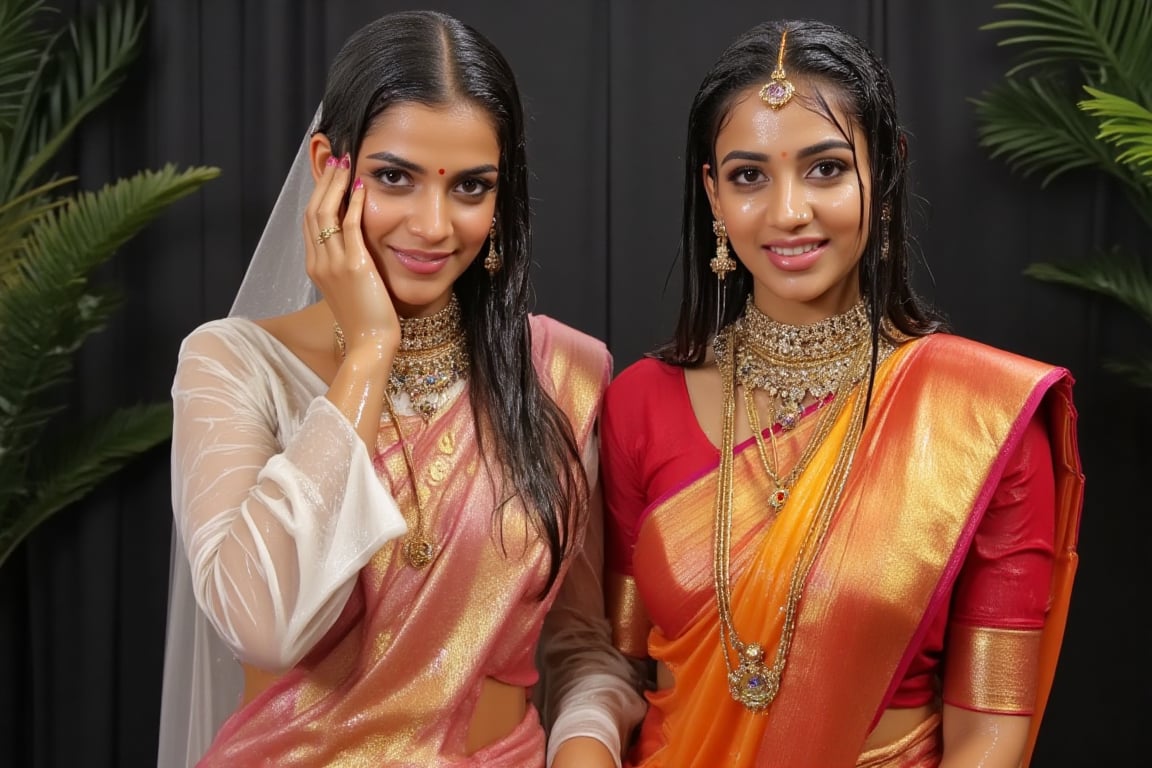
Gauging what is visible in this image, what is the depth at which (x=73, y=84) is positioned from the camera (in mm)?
→ 2980

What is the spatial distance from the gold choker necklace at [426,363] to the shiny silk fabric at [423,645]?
0.14 ft

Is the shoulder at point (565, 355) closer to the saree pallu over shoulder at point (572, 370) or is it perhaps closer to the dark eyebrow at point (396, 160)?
the saree pallu over shoulder at point (572, 370)

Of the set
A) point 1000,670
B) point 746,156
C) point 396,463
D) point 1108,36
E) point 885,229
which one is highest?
point 1108,36

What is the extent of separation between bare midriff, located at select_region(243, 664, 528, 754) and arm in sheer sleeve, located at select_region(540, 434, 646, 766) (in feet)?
0.27

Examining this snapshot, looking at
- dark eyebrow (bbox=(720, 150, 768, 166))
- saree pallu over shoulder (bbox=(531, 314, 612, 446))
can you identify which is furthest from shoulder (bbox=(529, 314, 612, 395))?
dark eyebrow (bbox=(720, 150, 768, 166))

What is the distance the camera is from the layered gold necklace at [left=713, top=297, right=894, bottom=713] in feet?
5.98

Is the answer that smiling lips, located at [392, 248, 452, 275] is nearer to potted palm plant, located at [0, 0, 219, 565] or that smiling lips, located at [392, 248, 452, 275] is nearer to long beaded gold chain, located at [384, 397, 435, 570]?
long beaded gold chain, located at [384, 397, 435, 570]

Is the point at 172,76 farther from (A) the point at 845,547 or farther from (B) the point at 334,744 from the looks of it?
(A) the point at 845,547

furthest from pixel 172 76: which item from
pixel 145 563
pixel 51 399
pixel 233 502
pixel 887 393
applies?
pixel 887 393

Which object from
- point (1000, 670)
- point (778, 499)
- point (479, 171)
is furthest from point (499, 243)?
point (1000, 670)

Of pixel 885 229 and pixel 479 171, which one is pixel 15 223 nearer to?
pixel 479 171

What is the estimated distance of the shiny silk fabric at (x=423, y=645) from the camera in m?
1.81

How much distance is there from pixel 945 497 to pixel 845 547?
15 centimetres

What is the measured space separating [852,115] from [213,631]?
4.01 ft
